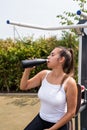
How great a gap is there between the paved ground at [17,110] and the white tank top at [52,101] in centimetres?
270

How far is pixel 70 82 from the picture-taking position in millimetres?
2762

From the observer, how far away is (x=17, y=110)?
6859 mm

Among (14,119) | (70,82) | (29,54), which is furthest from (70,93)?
(29,54)

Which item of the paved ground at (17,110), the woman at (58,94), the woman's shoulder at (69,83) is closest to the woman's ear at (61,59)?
the woman at (58,94)

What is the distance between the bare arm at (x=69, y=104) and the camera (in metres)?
2.71

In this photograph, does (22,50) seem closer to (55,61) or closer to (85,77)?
(85,77)

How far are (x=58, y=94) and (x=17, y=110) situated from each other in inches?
167

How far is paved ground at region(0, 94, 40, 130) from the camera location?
225 inches

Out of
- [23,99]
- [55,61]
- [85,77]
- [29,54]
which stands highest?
[55,61]

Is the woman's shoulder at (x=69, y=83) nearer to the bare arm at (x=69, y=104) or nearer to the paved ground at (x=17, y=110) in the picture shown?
the bare arm at (x=69, y=104)

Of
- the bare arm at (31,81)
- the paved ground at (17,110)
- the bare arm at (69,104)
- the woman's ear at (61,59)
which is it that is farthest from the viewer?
the paved ground at (17,110)

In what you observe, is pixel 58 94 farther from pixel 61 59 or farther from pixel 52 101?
pixel 61 59

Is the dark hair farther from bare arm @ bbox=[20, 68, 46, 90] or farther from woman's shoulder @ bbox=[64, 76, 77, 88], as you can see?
bare arm @ bbox=[20, 68, 46, 90]

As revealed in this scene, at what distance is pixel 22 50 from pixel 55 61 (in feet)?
21.1
